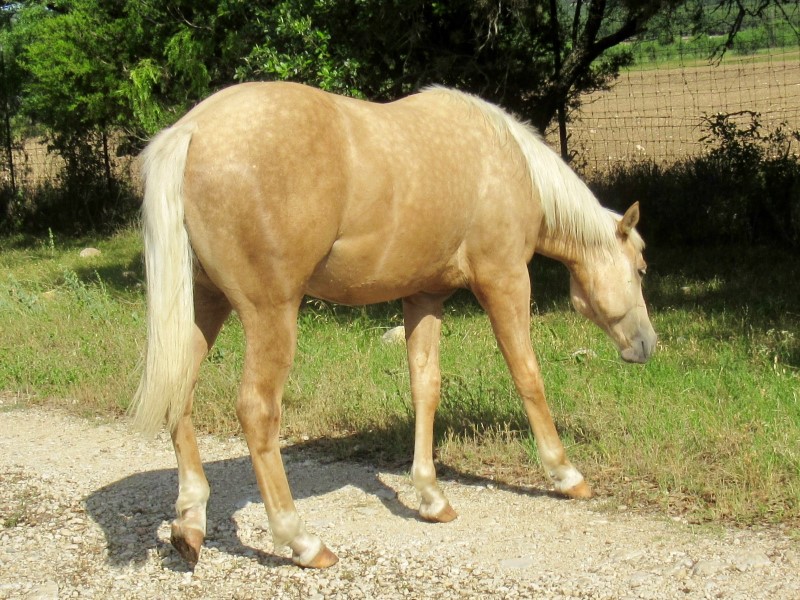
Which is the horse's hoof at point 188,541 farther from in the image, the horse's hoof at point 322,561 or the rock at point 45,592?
the rock at point 45,592

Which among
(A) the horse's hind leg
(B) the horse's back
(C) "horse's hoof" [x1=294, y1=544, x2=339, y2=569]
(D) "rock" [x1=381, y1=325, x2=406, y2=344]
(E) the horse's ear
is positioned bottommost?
(C) "horse's hoof" [x1=294, y1=544, x2=339, y2=569]

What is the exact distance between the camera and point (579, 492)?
15.3 ft

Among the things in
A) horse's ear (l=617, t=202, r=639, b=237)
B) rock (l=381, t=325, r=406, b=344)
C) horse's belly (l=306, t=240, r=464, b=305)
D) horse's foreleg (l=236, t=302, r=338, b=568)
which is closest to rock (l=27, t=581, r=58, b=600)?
horse's foreleg (l=236, t=302, r=338, b=568)

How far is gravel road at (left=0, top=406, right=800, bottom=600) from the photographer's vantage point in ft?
12.5

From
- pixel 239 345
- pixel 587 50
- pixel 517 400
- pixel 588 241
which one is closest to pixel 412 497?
pixel 517 400

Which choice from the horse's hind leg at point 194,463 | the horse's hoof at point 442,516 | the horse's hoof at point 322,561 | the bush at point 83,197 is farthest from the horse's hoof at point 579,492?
the bush at point 83,197

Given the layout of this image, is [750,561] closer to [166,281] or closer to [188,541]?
[188,541]

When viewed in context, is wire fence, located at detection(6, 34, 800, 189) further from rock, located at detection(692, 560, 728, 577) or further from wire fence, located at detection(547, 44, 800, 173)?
rock, located at detection(692, 560, 728, 577)

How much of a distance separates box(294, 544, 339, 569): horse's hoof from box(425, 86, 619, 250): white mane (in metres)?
1.93

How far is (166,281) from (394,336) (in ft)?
11.9

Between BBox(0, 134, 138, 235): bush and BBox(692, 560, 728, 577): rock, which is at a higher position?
BBox(0, 134, 138, 235): bush

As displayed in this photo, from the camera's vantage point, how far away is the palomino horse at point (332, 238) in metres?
3.76

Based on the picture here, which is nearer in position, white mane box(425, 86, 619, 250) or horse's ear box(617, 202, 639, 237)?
white mane box(425, 86, 619, 250)

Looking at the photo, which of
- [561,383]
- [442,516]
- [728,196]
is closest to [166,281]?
[442,516]
